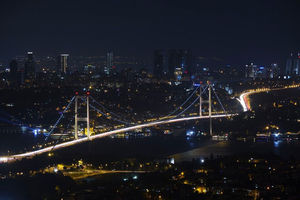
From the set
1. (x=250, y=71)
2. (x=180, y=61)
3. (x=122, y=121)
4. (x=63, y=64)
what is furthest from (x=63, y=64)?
(x=122, y=121)

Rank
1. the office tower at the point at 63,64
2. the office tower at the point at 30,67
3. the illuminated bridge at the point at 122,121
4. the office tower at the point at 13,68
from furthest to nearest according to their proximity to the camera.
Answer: the office tower at the point at 63,64 → the office tower at the point at 30,67 → the office tower at the point at 13,68 → the illuminated bridge at the point at 122,121

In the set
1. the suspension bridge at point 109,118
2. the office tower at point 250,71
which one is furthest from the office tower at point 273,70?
the suspension bridge at point 109,118

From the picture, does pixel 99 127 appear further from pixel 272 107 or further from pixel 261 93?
pixel 261 93

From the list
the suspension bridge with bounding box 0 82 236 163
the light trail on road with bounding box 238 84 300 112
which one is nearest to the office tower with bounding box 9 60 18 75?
the suspension bridge with bounding box 0 82 236 163

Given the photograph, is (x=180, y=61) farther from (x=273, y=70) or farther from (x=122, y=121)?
(x=122, y=121)

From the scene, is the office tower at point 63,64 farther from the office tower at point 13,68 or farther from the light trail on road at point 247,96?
the light trail on road at point 247,96

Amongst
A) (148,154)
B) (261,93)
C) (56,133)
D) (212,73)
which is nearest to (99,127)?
(56,133)

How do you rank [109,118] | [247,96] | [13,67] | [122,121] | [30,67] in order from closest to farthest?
[122,121]
[109,118]
[247,96]
[13,67]
[30,67]

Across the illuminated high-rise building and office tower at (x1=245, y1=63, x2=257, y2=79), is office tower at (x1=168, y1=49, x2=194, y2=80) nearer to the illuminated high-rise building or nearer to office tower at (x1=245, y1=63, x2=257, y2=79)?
office tower at (x1=245, y1=63, x2=257, y2=79)
